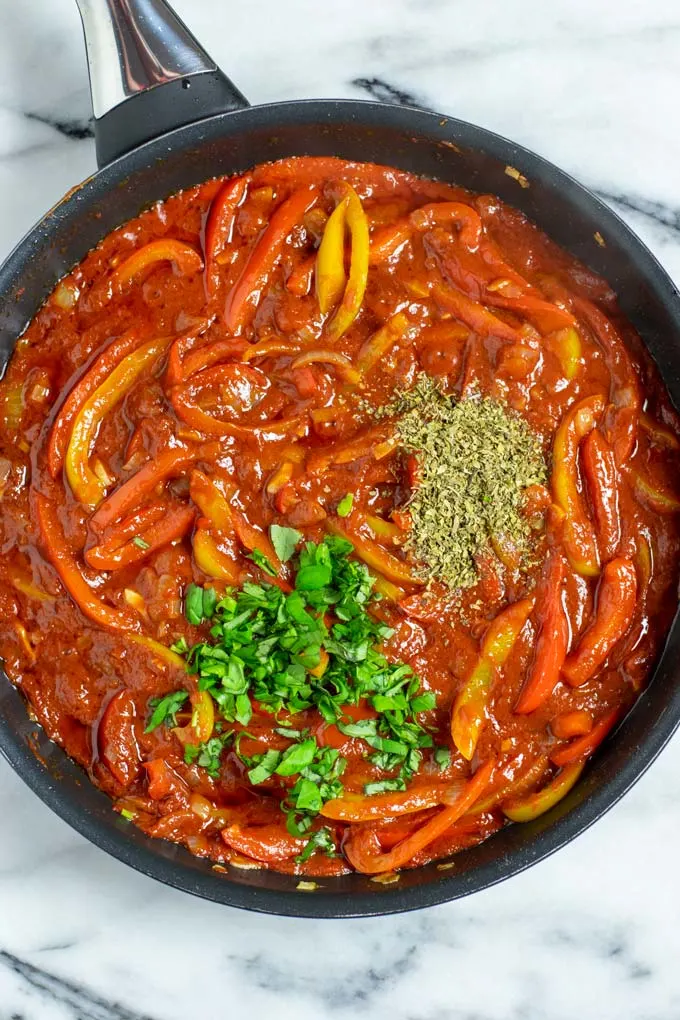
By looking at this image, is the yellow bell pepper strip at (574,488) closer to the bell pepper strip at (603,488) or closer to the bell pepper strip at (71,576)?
the bell pepper strip at (603,488)

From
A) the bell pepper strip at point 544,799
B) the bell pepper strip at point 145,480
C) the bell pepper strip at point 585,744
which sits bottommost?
the bell pepper strip at point 544,799

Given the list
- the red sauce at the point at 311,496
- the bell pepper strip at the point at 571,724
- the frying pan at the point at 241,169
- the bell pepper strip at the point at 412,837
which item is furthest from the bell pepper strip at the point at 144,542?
the bell pepper strip at the point at 571,724

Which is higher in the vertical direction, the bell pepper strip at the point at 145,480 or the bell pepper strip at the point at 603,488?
the bell pepper strip at the point at 603,488

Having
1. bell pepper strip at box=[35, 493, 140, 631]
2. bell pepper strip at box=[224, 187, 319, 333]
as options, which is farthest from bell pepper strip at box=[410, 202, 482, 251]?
bell pepper strip at box=[35, 493, 140, 631]

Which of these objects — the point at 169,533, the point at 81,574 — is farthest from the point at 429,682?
the point at 81,574

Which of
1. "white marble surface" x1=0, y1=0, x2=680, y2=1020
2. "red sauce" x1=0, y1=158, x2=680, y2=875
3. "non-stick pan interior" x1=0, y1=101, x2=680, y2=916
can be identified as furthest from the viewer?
"white marble surface" x1=0, y1=0, x2=680, y2=1020

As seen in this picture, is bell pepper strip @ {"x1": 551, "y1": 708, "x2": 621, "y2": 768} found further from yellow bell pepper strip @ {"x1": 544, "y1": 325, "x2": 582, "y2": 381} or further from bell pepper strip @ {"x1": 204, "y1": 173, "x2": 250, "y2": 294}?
bell pepper strip @ {"x1": 204, "y1": 173, "x2": 250, "y2": 294}
